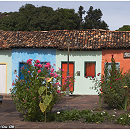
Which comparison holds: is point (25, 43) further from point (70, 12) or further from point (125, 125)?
point (70, 12)

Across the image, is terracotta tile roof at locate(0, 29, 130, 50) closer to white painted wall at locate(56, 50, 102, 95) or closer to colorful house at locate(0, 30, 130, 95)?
colorful house at locate(0, 30, 130, 95)

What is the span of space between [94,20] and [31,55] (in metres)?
36.7

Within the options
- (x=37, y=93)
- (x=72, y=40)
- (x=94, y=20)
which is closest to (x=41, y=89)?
(x=37, y=93)

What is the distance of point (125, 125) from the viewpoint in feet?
28.8

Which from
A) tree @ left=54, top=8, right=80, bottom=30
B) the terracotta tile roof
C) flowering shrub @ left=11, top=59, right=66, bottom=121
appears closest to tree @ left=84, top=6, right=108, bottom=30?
tree @ left=54, top=8, right=80, bottom=30

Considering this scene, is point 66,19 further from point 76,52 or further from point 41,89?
point 41,89

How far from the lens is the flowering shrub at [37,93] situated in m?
9.55

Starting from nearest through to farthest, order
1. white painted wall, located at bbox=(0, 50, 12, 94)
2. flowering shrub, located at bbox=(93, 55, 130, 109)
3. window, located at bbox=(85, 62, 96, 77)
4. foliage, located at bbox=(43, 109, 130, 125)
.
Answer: foliage, located at bbox=(43, 109, 130, 125), flowering shrub, located at bbox=(93, 55, 130, 109), window, located at bbox=(85, 62, 96, 77), white painted wall, located at bbox=(0, 50, 12, 94)

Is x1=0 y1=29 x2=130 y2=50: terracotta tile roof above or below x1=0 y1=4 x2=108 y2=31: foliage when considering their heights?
below

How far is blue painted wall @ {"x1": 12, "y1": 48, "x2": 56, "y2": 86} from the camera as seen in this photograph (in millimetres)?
21203

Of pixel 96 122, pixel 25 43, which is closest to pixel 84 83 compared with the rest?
pixel 25 43

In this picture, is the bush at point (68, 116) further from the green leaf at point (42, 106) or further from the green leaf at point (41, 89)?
the green leaf at point (41, 89)

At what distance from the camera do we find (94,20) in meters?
56.3

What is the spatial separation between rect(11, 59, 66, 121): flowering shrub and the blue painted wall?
10975 mm
